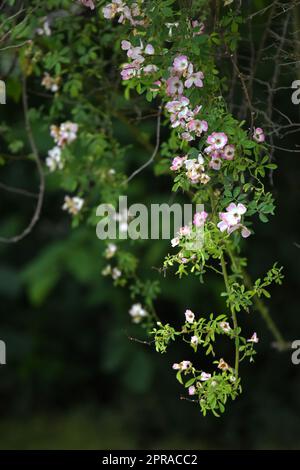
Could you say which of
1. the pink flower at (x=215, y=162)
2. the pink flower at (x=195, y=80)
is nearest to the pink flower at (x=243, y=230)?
the pink flower at (x=215, y=162)

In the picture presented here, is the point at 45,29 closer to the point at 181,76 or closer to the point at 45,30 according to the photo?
the point at 45,30

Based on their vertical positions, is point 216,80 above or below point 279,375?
above

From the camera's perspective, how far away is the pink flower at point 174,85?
1.30m

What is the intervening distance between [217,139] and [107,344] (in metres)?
2.84

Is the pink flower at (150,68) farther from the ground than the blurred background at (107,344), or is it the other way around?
the pink flower at (150,68)

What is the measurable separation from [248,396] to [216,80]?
8.99 ft

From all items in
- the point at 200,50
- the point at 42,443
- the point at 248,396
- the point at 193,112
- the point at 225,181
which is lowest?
the point at 42,443

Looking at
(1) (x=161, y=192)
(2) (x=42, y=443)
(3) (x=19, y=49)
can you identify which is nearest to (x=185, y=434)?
(2) (x=42, y=443)

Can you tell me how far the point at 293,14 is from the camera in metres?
1.67

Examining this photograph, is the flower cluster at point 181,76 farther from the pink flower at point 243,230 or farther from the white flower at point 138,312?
the white flower at point 138,312

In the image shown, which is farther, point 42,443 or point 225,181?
point 42,443

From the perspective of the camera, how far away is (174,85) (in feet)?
4.28

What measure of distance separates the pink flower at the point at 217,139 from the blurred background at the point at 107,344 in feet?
6.35

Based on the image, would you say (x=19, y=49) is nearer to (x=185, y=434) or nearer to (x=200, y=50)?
(x=200, y=50)
